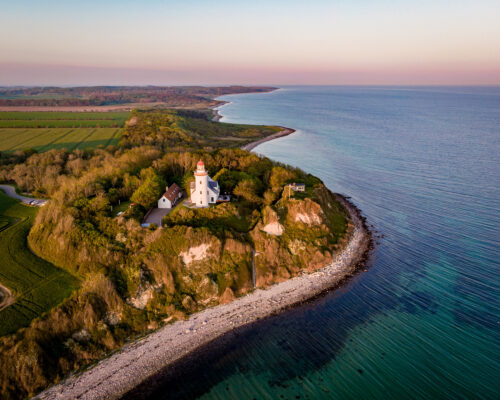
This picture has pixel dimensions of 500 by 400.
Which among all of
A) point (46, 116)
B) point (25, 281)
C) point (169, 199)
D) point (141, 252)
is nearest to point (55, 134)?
point (46, 116)

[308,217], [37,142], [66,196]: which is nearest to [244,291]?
[308,217]

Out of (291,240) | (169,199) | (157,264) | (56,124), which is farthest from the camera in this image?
(56,124)

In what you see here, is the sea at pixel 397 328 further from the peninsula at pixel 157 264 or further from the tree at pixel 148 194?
the tree at pixel 148 194

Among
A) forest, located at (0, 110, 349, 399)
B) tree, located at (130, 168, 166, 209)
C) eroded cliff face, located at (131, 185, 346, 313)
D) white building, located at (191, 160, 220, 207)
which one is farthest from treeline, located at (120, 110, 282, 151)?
eroded cliff face, located at (131, 185, 346, 313)

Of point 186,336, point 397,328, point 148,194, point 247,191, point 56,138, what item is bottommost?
point 397,328

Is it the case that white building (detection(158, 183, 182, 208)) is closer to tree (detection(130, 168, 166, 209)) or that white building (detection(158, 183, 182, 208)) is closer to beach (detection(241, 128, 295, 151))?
tree (detection(130, 168, 166, 209))

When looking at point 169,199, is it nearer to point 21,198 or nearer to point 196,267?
point 196,267
